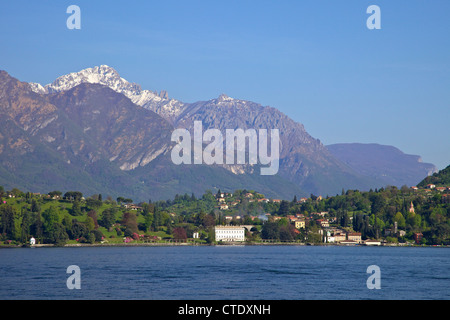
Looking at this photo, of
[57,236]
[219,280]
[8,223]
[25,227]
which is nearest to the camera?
[219,280]

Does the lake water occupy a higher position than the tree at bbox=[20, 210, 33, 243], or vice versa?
the tree at bbox=[20, 210, 33, 243]

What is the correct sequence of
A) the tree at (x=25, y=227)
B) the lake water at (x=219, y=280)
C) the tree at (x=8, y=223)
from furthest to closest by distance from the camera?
the tree at (x=8, y=223) < the tree at (x=25, y=227) < the lake water at (x=219, y=280)

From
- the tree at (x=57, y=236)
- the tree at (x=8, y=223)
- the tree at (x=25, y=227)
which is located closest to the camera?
the tree at (x=25, y=227)

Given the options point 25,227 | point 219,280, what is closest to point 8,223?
point 25,227

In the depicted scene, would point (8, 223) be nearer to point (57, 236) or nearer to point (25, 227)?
point (25, 227)

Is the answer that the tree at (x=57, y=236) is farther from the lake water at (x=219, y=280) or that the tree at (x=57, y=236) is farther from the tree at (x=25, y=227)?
the lake water at (x=219, y=280)

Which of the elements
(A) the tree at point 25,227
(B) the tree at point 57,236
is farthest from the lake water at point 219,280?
(A) the tree at point 25,227

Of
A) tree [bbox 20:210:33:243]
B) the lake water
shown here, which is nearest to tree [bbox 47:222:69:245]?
tree [bbox 20:210:33:243]

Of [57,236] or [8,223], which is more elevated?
[8,223]

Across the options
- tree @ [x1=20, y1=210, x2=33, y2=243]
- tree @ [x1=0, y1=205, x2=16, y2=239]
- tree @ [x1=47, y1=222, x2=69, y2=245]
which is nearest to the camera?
tree @ [x1=20, y1=210, x2=33, y2=243]

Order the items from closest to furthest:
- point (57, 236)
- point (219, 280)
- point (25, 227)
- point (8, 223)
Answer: point (219, 280)
point (57, 236)
point (25, 227)
point (8, 223)

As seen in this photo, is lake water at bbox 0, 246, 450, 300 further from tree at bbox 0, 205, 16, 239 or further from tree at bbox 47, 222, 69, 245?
tree at bbox 0, 205, 16, 239
